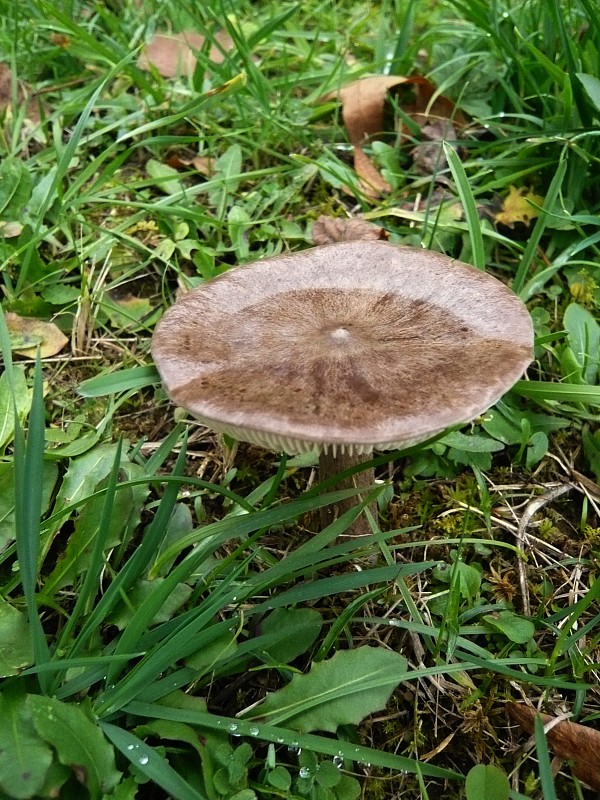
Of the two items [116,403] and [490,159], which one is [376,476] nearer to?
[116,403]

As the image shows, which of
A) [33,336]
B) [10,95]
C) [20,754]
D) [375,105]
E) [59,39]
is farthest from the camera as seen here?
[59,39]

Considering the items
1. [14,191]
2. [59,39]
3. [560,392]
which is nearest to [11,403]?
[14,191]

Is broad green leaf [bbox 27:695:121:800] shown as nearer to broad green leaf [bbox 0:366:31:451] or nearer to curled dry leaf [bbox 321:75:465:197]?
broad green leaf [bbox 0:366:31:451]

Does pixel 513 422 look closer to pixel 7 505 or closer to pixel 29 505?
pixel 29 505

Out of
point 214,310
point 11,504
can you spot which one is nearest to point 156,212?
point 214,310

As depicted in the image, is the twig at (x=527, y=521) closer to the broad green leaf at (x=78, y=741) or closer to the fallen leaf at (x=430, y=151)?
the broad green leaf at (x=78, y=741)
